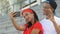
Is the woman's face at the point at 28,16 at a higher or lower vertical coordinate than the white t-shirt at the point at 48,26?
higher

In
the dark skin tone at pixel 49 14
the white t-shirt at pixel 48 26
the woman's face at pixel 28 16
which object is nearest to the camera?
the dark skin tone at pixel 49 14

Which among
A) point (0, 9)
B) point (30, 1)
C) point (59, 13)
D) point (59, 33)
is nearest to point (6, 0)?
point (0, 9)

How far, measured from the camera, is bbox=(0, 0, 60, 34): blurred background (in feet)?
17.6

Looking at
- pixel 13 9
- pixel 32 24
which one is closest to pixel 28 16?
pixel 32 24

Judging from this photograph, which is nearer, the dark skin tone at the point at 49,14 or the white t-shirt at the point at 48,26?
the dark skin tone at the point at 49,14

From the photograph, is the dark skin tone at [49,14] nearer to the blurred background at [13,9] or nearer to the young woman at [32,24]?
the young woman at [32,24]

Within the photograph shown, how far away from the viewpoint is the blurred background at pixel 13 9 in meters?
5.37

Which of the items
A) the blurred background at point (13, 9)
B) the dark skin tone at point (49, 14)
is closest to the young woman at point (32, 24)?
the dark skin tone at point (49, 14)

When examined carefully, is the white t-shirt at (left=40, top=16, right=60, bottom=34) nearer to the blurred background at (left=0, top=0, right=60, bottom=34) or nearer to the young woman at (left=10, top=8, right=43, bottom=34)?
the young woman at (left=10, top=8, right=43, bottom=34)

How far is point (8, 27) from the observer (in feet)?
18.5

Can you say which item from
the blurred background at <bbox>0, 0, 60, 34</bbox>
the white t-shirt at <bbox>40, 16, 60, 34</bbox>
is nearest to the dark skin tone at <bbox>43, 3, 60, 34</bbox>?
the white t-shirt at <bbox>40, 16, 60, 34</bbox>

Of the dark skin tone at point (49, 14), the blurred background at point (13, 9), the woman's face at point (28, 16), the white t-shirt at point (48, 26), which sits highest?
the dark skin tone at point (49, 14)

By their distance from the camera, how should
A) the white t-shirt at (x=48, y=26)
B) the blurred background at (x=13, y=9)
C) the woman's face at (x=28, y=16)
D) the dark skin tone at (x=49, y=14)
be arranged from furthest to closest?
1. the blurred background at (x=13, y=9)
2. the woman's face at (x=28, y=16)
3. the white t-shirt at (x=48, y=26)
4. the dark skin tone at (x=49, y=14)

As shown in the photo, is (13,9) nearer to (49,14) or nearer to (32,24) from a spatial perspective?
(32,24)
